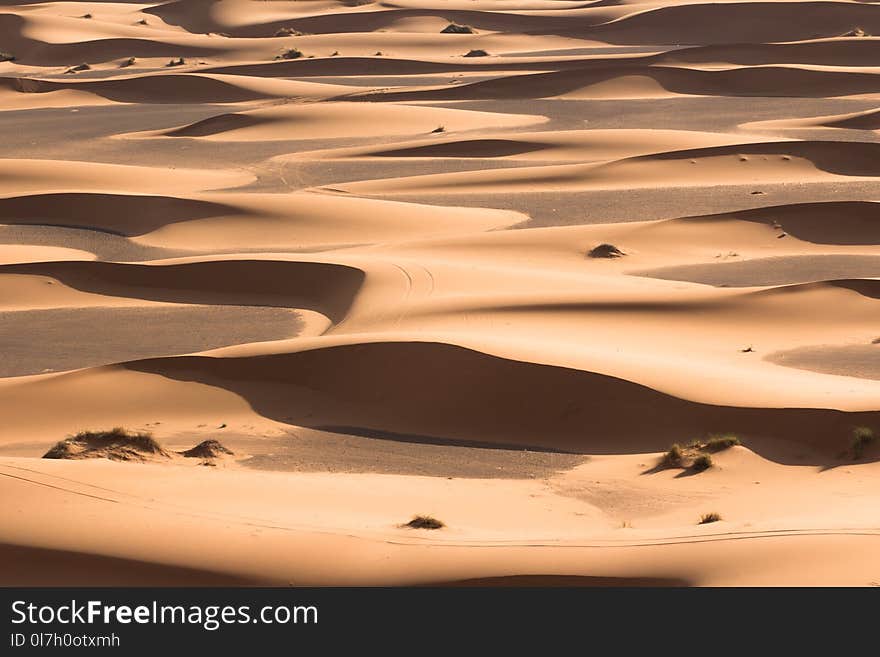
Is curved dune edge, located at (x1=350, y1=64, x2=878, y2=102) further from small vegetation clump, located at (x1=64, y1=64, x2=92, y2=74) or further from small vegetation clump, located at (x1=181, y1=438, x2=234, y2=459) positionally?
small vegetation clump, located at (x1=181, y1=438, x2=234, y2=459)

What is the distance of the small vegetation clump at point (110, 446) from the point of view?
11.3 meters

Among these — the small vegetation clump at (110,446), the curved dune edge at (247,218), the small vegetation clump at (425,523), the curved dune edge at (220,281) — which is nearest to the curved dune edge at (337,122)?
the curved dune edge at (247,218)

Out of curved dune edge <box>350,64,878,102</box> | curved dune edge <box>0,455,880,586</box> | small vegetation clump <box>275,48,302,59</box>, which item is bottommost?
curved dune edge <box>0,455,880,586</box>

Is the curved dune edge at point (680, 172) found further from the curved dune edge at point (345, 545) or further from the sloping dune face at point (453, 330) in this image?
the curved dune edge at point (345, 545)

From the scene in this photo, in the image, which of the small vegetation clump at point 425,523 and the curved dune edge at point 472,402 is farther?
the curved dune edge at point 472,402

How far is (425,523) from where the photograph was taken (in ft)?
29.4

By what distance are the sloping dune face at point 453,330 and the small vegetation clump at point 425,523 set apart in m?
0.13

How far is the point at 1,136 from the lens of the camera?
112 feet

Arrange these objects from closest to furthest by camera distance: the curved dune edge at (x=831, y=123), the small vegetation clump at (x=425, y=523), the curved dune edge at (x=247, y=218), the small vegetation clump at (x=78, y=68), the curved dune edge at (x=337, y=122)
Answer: the small vegetation clump at (x=425, y=523) < the curved dune edge at (x=247, y=218) < the curved dune edge at (x=831, y=123) < the curved dune edge at (x=337, y=122) < the small vegetation clump at (x=78, y=68)

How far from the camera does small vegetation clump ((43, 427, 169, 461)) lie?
37.1ft

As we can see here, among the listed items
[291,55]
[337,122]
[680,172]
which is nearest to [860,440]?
[680,172]

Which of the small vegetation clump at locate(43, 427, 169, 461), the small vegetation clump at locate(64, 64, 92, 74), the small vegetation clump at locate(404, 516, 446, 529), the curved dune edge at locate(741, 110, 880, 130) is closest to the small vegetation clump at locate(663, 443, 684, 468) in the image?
the small vegetation clump at locate(404, 516, 446, 529)

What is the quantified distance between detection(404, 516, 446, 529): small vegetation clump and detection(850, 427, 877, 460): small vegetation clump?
12.3 feet

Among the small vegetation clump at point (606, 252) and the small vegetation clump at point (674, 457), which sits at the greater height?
the small vegetation clump at point (606, 252)
